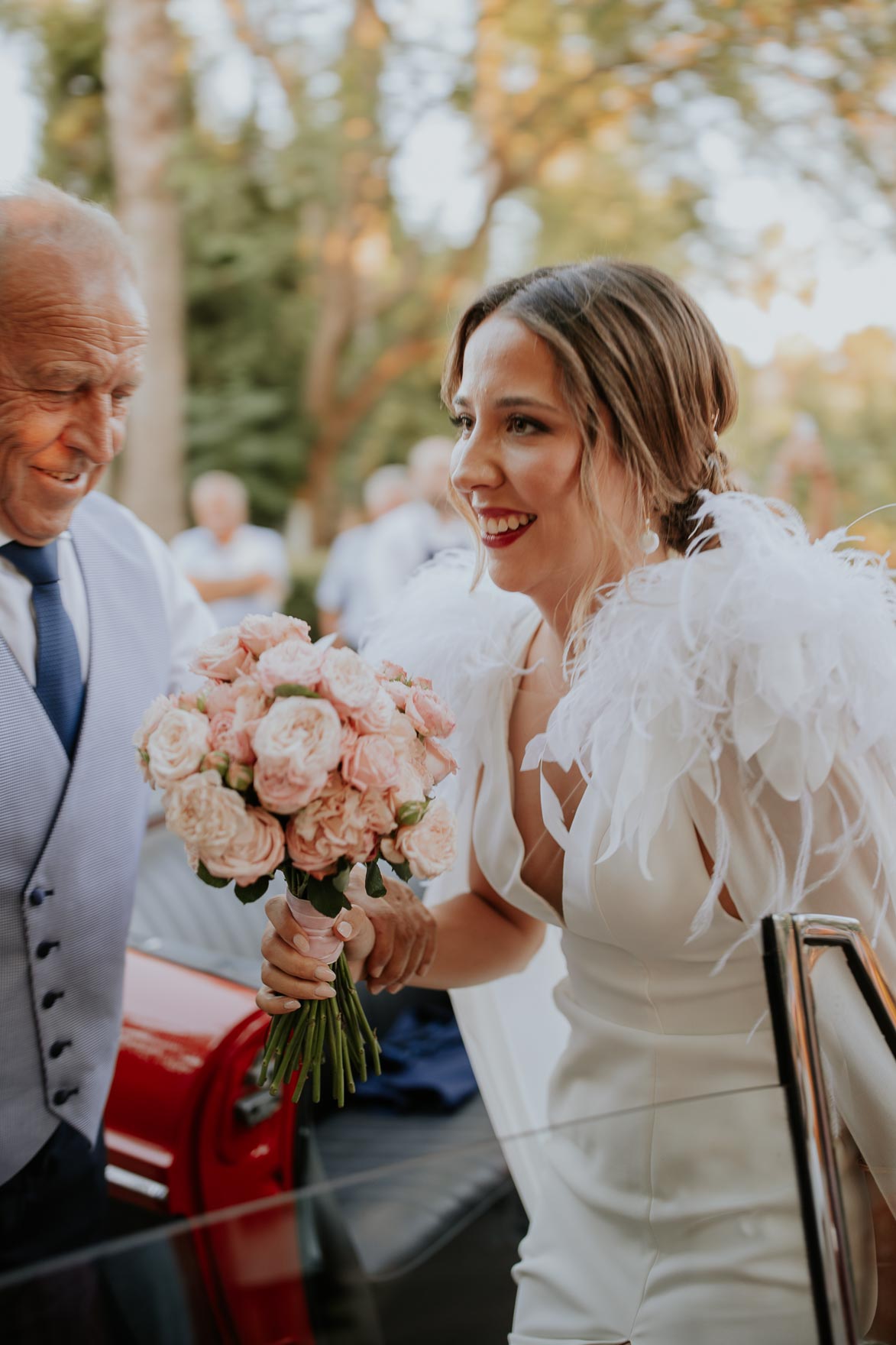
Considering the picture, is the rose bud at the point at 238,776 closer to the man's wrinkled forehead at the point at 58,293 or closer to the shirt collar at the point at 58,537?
the shirt collar at the point at 58,537

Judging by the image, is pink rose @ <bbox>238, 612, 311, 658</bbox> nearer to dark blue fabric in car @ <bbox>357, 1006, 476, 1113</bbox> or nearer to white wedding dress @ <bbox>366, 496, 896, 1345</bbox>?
white wedding dress @ <bbox>366, 496, 896, 1345</bbox>

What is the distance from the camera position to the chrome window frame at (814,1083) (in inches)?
43.0

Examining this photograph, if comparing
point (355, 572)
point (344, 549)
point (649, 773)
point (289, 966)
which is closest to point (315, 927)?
point (289, 966)

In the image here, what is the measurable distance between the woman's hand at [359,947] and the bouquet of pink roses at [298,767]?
0.03m

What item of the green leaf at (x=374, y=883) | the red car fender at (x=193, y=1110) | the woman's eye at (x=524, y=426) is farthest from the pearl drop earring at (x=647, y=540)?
the red car fender at (x=193, y=1110)

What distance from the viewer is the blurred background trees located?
35.2ft

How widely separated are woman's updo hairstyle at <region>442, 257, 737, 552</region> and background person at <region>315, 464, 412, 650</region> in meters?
5.30

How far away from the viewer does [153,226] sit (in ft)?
31.7

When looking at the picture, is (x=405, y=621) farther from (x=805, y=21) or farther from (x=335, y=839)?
(x=805, y=21)

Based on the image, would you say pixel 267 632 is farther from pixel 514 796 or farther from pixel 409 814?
pixel 514 796

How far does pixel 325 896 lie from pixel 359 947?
0.32 metres

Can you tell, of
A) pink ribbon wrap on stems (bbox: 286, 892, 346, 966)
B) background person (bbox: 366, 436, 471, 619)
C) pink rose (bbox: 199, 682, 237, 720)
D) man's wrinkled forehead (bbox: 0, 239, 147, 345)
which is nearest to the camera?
pink rose (bbox: 199, 682, 237, 720)

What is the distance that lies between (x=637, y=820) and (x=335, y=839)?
1.59 ft

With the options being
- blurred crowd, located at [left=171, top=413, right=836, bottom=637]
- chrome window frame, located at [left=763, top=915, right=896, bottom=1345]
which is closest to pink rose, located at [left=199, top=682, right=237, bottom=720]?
chrome window frame, located at [left=763, top=915, right=896, bottom=1345]
